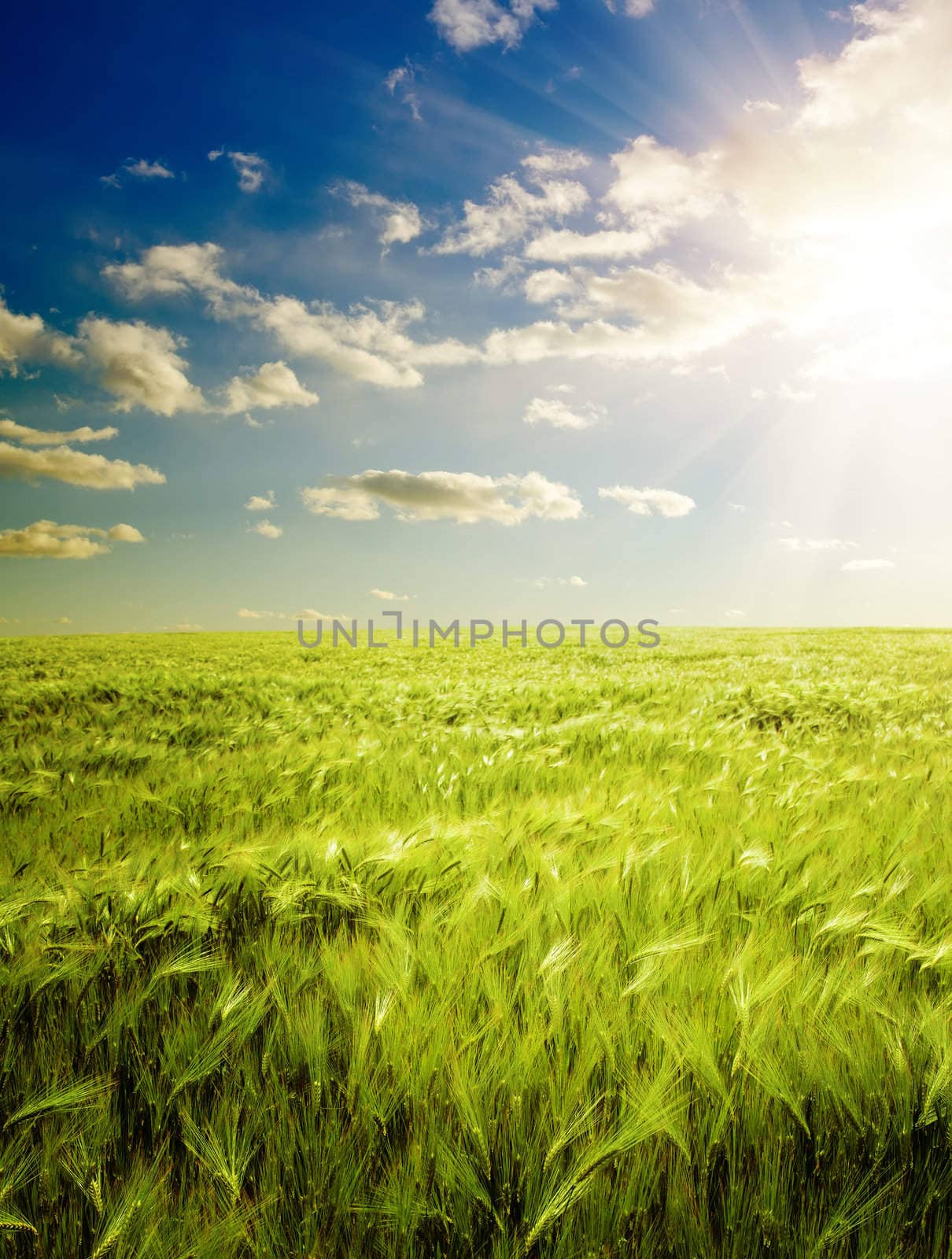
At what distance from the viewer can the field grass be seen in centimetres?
107

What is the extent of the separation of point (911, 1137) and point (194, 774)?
411 centimetres

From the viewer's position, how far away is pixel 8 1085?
53.7 inches

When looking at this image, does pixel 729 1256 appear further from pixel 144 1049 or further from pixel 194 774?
pixel 194 774

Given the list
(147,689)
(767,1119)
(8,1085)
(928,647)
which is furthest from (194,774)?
(928,647)

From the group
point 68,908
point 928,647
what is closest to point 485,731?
point 68,908

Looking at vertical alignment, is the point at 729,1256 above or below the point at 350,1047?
below

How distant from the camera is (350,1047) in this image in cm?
136

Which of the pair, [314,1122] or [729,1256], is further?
[314,1122]

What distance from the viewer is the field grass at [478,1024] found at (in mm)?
1071

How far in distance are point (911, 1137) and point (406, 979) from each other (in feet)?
3.88

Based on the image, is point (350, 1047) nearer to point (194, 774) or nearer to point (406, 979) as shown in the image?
point (406, 979)

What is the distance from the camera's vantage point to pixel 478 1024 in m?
1.45

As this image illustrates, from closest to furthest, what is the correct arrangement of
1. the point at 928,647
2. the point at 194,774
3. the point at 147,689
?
1. the point at 194,774
2. the point at 147,689
3. the point at 928,647

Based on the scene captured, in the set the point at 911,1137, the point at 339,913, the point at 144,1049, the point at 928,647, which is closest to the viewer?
the point at 911,1137
